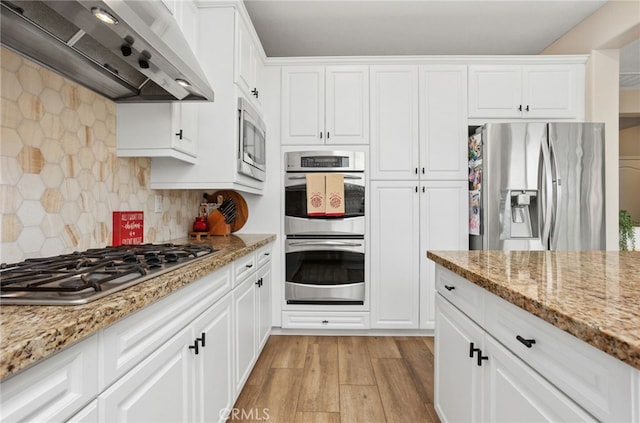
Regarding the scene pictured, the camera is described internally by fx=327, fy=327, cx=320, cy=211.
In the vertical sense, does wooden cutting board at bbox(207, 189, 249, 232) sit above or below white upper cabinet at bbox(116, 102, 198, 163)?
below

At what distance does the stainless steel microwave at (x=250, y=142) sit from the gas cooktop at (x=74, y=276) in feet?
3.21

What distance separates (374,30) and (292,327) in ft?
8.99

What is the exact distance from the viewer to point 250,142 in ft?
7.60

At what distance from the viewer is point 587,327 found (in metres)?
0.60

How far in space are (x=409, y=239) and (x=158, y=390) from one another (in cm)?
229

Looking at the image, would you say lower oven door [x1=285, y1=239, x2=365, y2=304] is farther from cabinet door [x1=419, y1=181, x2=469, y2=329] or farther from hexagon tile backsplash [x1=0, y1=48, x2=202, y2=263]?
hexagon tile backsplash [x1=0, y1=48, x2=202, y2=263]

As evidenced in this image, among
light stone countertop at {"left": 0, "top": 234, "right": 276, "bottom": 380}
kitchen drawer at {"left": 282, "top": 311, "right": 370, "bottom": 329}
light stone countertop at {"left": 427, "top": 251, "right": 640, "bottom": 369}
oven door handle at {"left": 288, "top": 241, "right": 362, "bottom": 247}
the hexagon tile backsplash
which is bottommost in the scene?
kitchen drawer at {"left": 282, "top": 311, "right": 370, "bottom": 329}

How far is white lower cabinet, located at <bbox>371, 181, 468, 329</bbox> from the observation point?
2842 millimetres

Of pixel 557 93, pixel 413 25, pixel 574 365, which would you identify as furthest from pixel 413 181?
pixel 574 365

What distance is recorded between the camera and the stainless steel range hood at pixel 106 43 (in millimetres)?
956

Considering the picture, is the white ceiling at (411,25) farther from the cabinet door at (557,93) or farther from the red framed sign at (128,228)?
the red framed sign at (128,228)

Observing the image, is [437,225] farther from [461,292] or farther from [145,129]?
[145,129]

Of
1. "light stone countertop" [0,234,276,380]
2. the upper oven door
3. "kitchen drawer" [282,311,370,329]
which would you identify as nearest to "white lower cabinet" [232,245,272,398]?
"kitchen drawer" [282,311,370,329]

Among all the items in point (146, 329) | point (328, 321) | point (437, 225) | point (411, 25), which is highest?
point (411, 25)
